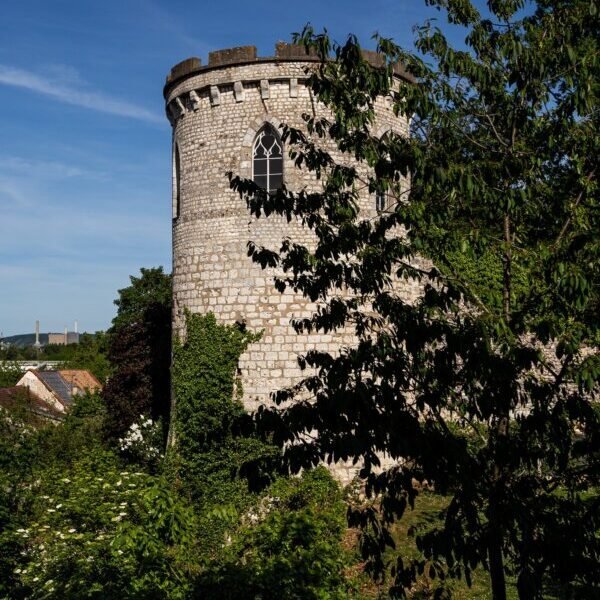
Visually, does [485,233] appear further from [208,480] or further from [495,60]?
[208,480]

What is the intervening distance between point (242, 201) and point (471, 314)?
9156 mm

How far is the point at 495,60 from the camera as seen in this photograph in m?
6.01

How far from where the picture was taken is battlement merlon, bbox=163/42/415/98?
13750mm

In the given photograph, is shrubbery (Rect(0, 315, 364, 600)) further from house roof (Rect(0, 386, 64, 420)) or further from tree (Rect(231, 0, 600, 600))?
house roof (Rect(0, 386, 64, 420))

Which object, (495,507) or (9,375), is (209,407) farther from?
(9,375)

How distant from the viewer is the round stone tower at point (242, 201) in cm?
1377

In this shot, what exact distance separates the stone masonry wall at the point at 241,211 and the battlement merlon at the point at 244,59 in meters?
0.02

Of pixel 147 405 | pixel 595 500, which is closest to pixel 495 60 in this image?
pixel 595 500

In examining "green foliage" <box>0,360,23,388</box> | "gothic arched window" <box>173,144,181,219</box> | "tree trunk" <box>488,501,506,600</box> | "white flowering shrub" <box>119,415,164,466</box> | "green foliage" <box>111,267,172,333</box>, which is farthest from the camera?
"green foliage" <box>0,360,23,388</box>

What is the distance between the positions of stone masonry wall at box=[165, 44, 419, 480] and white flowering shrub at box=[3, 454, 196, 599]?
3.75 meters

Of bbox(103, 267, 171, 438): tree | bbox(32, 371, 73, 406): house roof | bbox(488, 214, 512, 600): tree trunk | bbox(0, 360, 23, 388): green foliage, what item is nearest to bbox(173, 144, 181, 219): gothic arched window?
bbox(103, 267, 171, 438): tree

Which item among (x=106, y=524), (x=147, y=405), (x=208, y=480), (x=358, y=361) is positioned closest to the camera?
(x=358, y=361)

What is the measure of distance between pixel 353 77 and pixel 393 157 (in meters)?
0.77

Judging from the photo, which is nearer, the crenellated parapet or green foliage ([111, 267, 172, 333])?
the crenellated parapet
